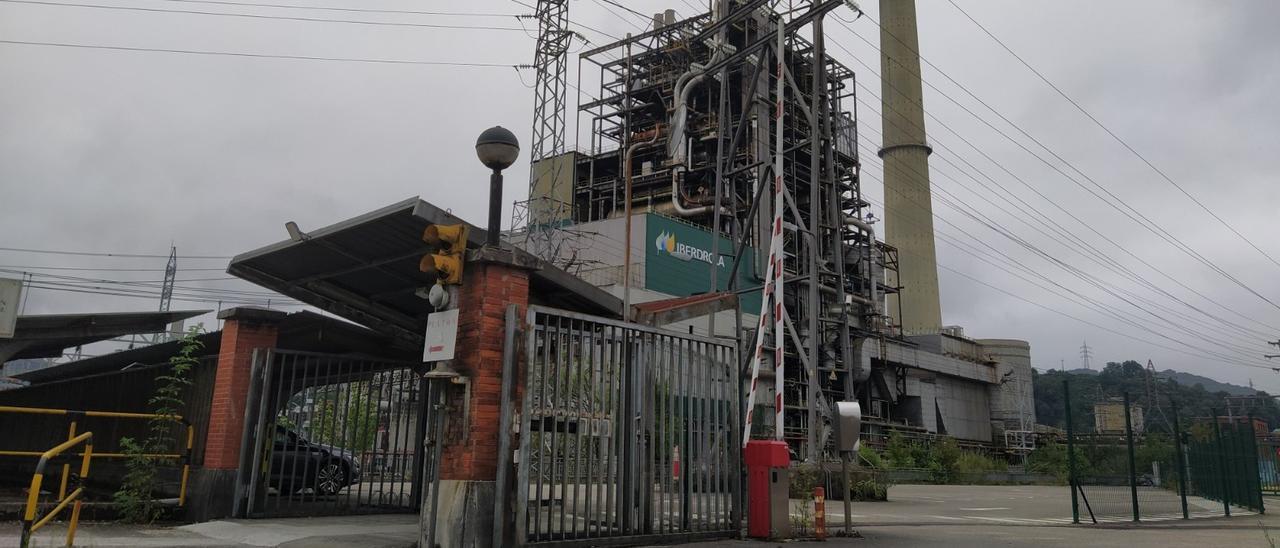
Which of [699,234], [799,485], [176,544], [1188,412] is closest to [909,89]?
[699,234]

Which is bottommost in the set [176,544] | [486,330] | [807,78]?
[176,544]

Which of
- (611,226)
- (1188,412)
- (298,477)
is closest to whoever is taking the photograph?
(298,477)

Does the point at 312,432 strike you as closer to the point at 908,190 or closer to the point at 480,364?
the point at 480,364

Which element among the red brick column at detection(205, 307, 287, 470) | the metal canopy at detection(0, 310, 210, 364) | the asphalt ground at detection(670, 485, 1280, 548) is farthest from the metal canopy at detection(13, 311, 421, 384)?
the asphalt ground at detection(670, 485, 1280, 548)

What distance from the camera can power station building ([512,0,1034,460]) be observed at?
148ft

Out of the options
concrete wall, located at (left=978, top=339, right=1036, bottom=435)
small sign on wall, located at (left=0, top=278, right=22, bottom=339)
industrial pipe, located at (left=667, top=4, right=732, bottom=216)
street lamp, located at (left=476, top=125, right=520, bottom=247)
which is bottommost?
small sign on wall, located at (left=0, top=278, right=22, bottom=339)

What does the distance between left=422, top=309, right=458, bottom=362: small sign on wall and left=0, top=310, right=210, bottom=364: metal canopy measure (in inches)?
327

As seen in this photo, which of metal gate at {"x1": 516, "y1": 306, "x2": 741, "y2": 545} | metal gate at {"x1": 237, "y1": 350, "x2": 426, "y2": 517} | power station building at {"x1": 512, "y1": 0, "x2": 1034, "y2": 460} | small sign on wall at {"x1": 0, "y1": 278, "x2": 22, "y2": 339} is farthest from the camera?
power station building at {"x1": 512, "y1": 0, "x2": 1034, "y2": 460}

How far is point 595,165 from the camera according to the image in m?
58.3

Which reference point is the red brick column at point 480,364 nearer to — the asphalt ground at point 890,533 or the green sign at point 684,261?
the asphalt ground at point 890,533

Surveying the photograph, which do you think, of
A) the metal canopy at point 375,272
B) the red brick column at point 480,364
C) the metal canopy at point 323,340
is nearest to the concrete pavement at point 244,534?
the red brick column at point 480,364

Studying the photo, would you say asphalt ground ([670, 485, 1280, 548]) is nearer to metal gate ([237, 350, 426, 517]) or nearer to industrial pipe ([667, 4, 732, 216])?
metal gate ([237, 350, 426, 517])

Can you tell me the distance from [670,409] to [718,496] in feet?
4.80

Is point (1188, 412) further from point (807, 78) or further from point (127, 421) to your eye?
point (807, 78)
